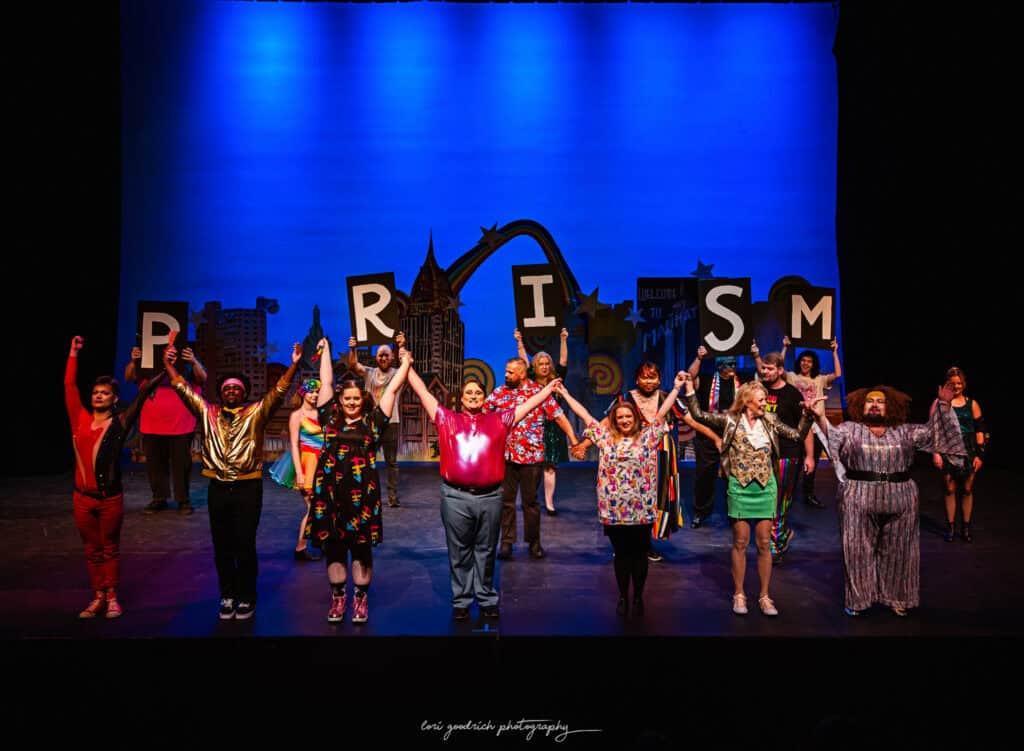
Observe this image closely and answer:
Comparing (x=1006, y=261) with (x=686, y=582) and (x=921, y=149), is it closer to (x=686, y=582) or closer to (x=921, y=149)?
(x=921, y=149)

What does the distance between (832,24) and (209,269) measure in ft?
29.7

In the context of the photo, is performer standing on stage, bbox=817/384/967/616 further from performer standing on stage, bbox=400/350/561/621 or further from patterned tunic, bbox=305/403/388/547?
patterned tunic, bbox=305/403/388/547

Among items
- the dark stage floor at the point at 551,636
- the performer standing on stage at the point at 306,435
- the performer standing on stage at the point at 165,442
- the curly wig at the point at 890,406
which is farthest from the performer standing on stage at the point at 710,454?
the performer standing on stage at the point at 165,442

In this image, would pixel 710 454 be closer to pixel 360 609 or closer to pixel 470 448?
pixel 470 448

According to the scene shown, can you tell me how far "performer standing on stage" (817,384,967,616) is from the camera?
14.4 feet

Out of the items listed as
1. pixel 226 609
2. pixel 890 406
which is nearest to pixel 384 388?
pixel 226 609

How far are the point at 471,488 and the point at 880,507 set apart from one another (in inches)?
95.9

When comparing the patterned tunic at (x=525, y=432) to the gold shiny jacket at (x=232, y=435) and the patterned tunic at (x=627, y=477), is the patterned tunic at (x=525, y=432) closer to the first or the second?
the patterned tunic at (x=627, y=477)

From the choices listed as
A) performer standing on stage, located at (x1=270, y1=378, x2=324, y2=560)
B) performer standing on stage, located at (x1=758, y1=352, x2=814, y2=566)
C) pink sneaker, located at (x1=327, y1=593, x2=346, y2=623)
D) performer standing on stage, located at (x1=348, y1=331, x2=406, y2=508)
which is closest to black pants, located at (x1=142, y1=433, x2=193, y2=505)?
performer standing on stage, located at (x1=348, y1=331, x2=406, y2=508)

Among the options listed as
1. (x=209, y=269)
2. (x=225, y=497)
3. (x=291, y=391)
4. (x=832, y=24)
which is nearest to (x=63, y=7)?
(x=209, y=269)

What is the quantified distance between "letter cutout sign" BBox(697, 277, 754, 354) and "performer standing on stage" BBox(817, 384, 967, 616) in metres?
1.26

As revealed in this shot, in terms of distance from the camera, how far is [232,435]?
166 inches

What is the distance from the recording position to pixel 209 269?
999cm

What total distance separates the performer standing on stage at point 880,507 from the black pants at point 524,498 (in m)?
2.17
